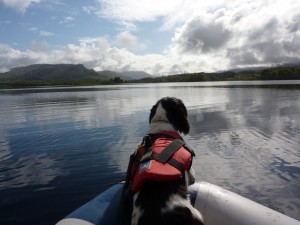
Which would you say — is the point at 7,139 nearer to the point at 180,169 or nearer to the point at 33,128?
the point at 33,128

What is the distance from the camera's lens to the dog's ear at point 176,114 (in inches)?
203

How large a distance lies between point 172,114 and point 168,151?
153 centimetres

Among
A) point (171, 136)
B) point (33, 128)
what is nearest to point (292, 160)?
point (171, 136)

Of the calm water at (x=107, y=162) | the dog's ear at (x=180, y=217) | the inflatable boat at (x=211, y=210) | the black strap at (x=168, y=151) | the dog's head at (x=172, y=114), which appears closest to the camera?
the dog's ear at (x=180, y=217)

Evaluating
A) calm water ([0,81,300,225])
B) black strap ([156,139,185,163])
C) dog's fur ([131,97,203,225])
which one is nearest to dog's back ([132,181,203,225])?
dog's fur ([131,97,203,225])

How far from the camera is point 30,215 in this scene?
20.9 ft

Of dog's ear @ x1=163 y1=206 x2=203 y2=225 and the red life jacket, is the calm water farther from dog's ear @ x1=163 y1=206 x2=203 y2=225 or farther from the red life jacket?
dog's ear @ x1=163 y1=206 x2=203 y2=225

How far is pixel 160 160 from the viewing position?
3494 mm

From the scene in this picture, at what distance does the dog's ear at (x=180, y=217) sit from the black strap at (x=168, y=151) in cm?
63

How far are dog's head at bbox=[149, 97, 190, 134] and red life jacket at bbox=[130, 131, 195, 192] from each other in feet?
2.08

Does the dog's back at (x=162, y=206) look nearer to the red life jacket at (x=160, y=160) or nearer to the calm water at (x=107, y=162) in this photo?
the red life jacket at (x=160, y=160)

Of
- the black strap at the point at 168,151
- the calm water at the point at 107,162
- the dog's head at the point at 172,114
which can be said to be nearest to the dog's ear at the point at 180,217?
the black strap at the point at 168,151

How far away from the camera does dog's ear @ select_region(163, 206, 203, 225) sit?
9.82ft

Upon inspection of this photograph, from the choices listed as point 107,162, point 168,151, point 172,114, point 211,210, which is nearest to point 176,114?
point 172,114
